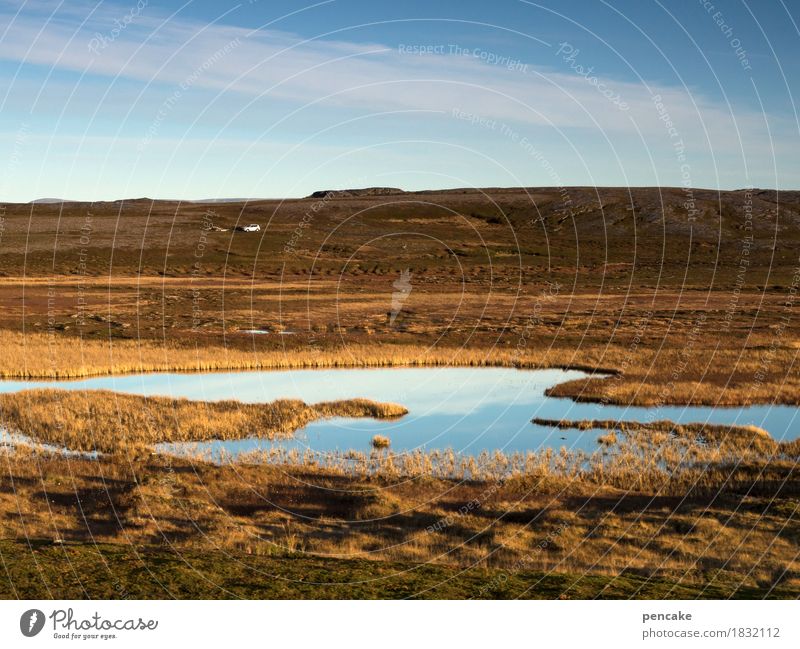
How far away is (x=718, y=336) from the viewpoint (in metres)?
76.6

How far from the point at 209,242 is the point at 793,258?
387 feet

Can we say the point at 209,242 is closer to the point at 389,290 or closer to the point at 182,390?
the point at 389,290

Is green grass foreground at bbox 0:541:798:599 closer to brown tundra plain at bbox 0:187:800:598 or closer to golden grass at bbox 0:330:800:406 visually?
brown tundra plain at bbox 0:187:800:598

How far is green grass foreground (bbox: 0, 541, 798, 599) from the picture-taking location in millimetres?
15141

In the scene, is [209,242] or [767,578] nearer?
[767,578]

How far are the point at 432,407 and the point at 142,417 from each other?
15.2 meters

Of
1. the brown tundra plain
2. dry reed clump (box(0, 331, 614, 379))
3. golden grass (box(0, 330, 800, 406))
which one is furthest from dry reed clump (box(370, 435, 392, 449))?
dry reed clump (box(0, 331, 614, 379))

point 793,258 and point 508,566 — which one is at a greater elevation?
point 793,258

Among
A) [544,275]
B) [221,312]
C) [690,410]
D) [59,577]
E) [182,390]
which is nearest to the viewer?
[59,577]

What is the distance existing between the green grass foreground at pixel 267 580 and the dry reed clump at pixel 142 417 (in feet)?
63.7

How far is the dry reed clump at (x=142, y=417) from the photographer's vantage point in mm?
38719

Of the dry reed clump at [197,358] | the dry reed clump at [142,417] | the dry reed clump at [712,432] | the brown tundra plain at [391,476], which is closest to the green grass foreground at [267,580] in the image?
the brown tundra plain at [391,476]

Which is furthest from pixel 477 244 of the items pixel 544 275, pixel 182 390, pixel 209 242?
pixel 182 390

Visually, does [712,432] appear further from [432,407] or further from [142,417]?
[142,417]
